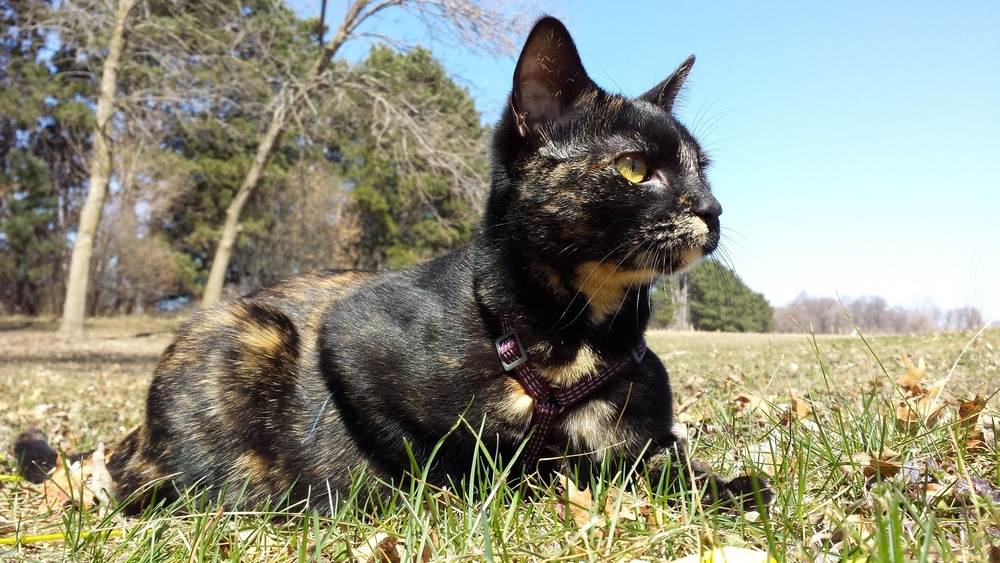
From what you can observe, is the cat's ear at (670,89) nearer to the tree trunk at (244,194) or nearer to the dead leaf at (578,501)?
the dead leaf at (578,501)

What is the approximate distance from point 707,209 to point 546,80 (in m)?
0.76

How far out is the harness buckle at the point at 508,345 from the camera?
6.91 ft

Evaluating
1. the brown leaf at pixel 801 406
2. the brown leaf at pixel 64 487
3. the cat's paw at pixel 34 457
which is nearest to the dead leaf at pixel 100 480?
the brown leaf at pixel 64 487

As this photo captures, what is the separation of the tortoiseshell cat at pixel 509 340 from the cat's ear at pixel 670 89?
324 mm

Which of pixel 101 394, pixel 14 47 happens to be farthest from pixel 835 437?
pixel 14 47

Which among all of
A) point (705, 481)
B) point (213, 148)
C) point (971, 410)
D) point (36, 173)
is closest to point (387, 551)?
point (705, 481)

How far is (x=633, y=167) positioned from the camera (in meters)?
2.23

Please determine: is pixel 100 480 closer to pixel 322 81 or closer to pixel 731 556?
pixel 731 556

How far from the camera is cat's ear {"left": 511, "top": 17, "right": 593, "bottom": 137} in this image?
228 centimetres

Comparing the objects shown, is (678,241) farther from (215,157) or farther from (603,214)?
(215,157)

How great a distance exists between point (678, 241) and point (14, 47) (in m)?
26.8

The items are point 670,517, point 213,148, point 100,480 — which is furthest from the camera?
point 213,148

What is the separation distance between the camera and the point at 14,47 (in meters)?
21.5

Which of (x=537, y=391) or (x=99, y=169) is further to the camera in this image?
(x=99, y=169)
